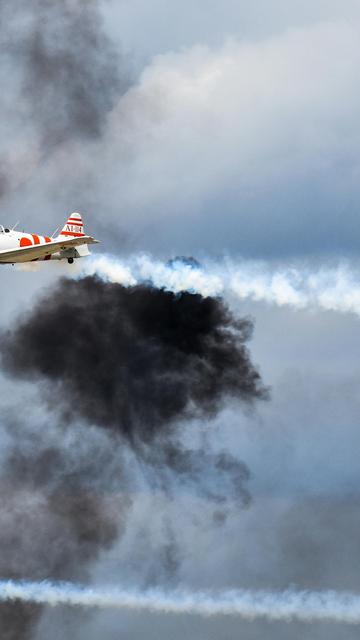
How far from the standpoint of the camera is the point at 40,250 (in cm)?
11088

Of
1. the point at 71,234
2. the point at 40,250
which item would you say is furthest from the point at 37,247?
the point at 71,234

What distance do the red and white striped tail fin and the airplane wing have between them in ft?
14.2

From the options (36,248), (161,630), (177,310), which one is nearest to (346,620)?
(177,310)

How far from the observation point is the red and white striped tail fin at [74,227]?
116 m

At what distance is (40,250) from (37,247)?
17.6 inches

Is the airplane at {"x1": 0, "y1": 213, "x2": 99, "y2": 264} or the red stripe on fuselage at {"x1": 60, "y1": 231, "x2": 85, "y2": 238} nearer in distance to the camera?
the airplane at {"x1": 0, "y1": 213, "x2": 99, "y2": 264}

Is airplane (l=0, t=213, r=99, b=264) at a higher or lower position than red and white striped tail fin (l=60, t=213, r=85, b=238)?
lower

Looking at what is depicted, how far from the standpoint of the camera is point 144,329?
123062 millimetres

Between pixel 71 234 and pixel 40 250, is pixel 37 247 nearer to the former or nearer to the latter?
pixel 40 250

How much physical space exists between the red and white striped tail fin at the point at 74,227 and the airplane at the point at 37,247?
2242 millimetres

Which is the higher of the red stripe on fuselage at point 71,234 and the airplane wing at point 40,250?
the red stripe on fuselage at point 71,234

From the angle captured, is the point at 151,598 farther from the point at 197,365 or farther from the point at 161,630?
the point at 161,630

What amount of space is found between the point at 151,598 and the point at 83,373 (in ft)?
59.7

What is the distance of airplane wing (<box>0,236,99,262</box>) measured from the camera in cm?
10956
